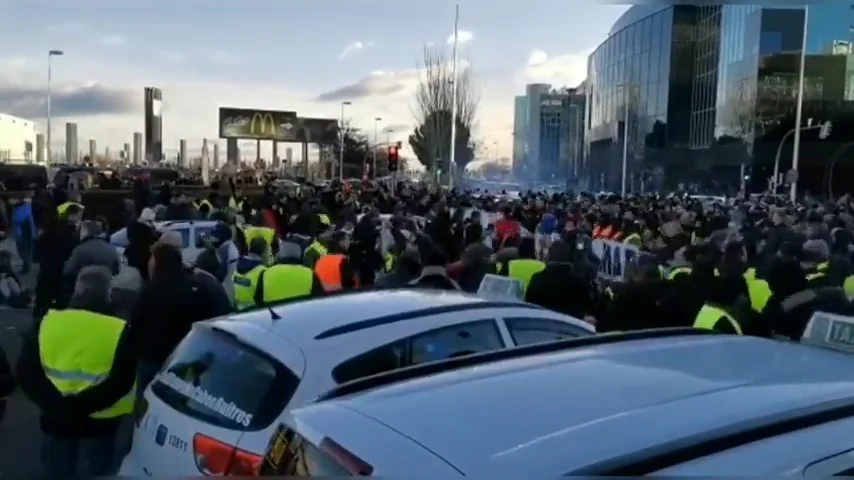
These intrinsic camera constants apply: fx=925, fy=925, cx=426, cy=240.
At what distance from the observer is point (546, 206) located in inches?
939

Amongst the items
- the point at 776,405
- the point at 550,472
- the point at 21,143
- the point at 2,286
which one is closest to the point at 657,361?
the point at 776,405

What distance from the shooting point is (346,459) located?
7.13ft

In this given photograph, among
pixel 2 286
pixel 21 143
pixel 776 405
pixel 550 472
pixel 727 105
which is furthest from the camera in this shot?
pixel 21 143

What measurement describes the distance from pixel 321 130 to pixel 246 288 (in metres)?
70.8

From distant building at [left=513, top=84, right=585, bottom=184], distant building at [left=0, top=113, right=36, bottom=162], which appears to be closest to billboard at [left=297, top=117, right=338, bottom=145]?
distant building at [left=0, top=113, right=36, bottom=162]

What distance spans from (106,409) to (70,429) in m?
0.20

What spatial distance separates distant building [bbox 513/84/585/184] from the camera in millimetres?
122312

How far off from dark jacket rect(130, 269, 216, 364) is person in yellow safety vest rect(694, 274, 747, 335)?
10.7 ft

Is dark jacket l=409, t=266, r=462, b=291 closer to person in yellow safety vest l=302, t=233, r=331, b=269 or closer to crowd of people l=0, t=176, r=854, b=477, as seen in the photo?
crowd of people l=0, t=176, r=854, b=477

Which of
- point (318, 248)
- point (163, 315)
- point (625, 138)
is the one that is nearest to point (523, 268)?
point (318, 248)

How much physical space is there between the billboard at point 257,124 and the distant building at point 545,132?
171 feet

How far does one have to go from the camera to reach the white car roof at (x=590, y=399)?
1952 mm

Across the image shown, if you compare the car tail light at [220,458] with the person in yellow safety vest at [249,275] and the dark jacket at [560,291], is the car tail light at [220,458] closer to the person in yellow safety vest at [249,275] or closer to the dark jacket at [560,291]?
the person in yellow safety vest at [249,275]

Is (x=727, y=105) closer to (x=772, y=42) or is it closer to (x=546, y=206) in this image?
(x=772, y=42)
